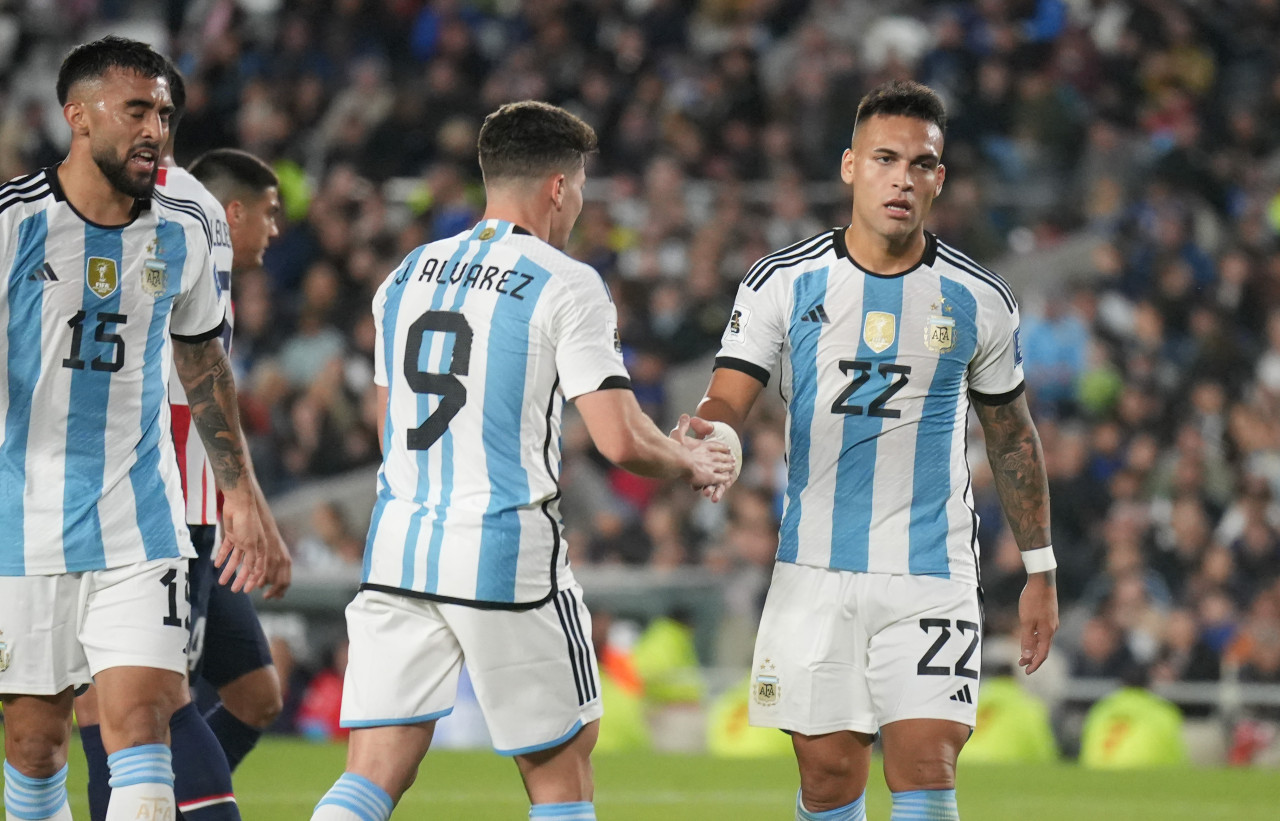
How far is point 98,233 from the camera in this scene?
15.2 ft

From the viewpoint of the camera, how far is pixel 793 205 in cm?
1482

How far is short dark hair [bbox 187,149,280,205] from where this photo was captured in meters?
5.94

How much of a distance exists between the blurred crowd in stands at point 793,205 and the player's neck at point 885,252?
664 cm

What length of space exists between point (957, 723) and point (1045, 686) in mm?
6633

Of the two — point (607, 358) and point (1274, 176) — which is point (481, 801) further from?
point (1274, 176)

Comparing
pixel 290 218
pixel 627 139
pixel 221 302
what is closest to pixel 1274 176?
pixel 627 139

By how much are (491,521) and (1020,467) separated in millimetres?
1802

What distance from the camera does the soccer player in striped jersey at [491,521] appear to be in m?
4.21

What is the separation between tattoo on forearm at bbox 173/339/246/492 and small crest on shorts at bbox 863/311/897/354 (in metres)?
1.86

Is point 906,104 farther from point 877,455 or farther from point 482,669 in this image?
point 482,669

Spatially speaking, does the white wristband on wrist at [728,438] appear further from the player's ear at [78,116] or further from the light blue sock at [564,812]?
the player's ear at [78,116]

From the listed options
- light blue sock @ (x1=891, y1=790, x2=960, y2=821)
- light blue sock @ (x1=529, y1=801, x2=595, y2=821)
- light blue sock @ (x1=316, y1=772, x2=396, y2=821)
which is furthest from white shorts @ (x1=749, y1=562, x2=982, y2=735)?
light blue sock @ (x1=316, y1=772, x2=396, y2=821)

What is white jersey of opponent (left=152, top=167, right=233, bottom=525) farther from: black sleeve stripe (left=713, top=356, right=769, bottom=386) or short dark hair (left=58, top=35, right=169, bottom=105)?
black sleeve stripe (left=713, top=356, right=769, bottom=386)

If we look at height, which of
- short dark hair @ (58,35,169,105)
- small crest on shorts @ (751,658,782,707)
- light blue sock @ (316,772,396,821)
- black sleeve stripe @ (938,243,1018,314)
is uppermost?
short dark hair @ (58,35,169,105)
